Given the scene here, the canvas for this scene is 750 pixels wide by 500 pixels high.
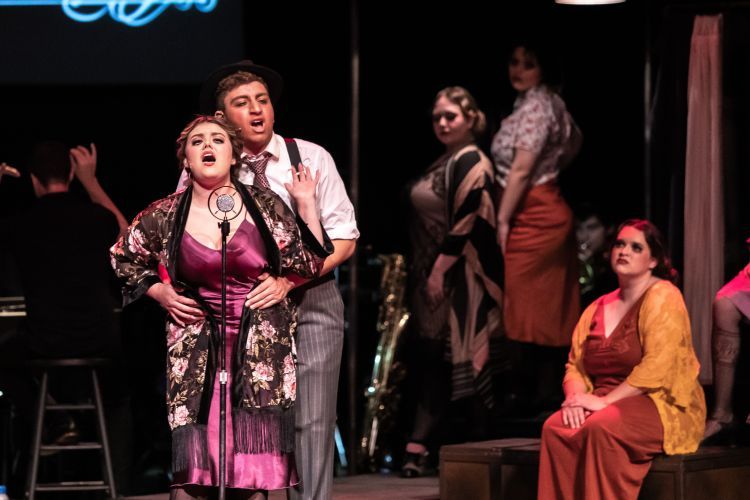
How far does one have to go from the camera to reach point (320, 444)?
15.1 feet

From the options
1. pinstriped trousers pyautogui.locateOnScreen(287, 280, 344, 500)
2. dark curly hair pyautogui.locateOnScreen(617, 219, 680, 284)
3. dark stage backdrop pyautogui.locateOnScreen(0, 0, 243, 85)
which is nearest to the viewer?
pinstriped trousers pyautogui.locateOnScreen(287, 280, 344, 500)

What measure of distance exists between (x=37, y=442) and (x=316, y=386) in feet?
7.42

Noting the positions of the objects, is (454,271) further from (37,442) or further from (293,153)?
(293,153)

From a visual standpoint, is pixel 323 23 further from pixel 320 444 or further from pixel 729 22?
pixel 320 444

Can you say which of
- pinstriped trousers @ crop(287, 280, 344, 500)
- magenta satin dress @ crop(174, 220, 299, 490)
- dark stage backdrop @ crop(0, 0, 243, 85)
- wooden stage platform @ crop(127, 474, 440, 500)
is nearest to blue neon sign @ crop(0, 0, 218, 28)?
dark stage backdrop @ crop(0, 0, 243, 85)

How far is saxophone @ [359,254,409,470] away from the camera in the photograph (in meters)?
7.53

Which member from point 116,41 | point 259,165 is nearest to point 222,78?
point 259,165

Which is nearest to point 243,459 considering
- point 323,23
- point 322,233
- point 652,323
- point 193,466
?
point 193,466

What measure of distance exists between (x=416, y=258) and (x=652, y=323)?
1694mm

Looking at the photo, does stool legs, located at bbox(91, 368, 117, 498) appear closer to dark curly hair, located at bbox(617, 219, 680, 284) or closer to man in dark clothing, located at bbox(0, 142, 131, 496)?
man in dark clothing, located at bbox(0, 142, 131, 496)

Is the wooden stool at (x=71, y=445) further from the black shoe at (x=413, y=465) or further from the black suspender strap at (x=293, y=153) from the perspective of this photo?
the black suspender strap at (x=293, y=153)

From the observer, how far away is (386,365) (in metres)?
7.63

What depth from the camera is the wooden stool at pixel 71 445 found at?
21.0 ft

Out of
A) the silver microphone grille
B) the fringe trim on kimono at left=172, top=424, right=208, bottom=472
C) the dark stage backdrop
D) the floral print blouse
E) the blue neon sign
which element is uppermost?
the blue neon sign
